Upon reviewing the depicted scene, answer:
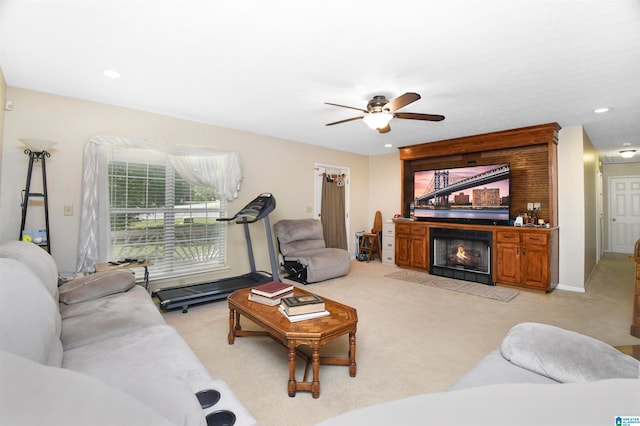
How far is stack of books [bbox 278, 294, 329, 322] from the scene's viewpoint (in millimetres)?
2139

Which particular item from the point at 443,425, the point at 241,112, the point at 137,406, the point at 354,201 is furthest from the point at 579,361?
the point at 354,201

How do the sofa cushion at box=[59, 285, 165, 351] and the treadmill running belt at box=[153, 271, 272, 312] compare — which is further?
the treadmill running belt at box=[153, 271, 272, 312]

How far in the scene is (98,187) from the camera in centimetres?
343

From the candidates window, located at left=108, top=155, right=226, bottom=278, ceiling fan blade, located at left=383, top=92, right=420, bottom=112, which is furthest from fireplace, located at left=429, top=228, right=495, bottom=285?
window, located at left=108, top=155, right=226, bottom=278

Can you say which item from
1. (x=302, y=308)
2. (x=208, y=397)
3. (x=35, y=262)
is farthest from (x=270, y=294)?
(x=35, y=262)

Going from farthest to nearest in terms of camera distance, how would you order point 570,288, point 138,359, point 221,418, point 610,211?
point 610,211, point 570,288, point 138,359, point 221,418

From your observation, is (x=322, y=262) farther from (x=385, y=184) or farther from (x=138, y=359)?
(x=138, y=359)

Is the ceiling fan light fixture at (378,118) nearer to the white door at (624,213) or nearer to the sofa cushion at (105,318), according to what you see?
the sofa cushion at (105,318)

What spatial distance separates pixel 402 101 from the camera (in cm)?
270

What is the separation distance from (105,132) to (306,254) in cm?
314

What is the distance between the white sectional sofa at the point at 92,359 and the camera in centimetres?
25

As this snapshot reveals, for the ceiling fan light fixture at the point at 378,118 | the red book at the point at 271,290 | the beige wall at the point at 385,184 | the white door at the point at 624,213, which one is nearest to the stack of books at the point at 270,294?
the red book at the point at 271,290

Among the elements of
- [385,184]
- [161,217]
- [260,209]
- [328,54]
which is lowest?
[161,217]

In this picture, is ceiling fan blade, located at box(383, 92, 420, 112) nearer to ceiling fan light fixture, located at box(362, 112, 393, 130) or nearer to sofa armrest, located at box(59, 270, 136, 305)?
ceiling fan light fixture, located at box(362, 112, 393, 130)
